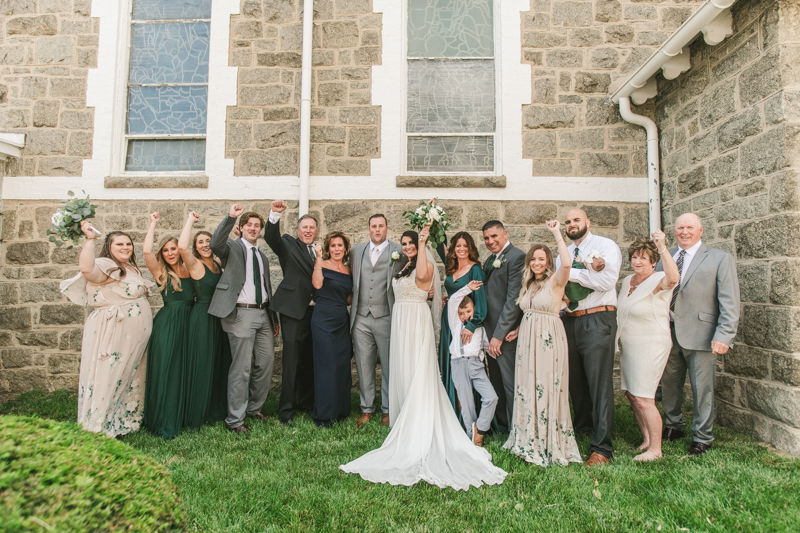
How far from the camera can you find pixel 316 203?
5.80 m

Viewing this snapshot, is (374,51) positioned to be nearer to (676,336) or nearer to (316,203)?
(316,203)

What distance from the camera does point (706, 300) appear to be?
3922 millimetres

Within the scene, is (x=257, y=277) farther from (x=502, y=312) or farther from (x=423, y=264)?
(x=502, y=312)

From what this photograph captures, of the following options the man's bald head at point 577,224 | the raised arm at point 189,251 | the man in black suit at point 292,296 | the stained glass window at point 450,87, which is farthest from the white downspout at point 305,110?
the man's bald head at point 577,224

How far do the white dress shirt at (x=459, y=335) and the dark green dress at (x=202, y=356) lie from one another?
2.32m

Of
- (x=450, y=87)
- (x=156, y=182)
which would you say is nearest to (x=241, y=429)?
(x=156, y=182)

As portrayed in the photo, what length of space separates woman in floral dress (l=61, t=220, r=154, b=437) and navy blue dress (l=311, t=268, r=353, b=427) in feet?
5.31

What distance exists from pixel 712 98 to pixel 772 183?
121 centimetres

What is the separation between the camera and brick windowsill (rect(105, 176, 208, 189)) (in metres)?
5.76

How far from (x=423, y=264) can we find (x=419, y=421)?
53.7 inches

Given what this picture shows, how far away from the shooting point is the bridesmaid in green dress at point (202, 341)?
445 centimetres

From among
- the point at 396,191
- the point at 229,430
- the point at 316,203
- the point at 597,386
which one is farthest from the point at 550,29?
the point at 229,430

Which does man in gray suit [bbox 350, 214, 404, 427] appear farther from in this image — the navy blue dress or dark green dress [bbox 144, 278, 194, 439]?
dark green dress [bbox 144, 278, 194, 439]

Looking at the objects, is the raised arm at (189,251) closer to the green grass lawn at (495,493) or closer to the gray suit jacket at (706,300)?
the green grass lawn at (495,493)
